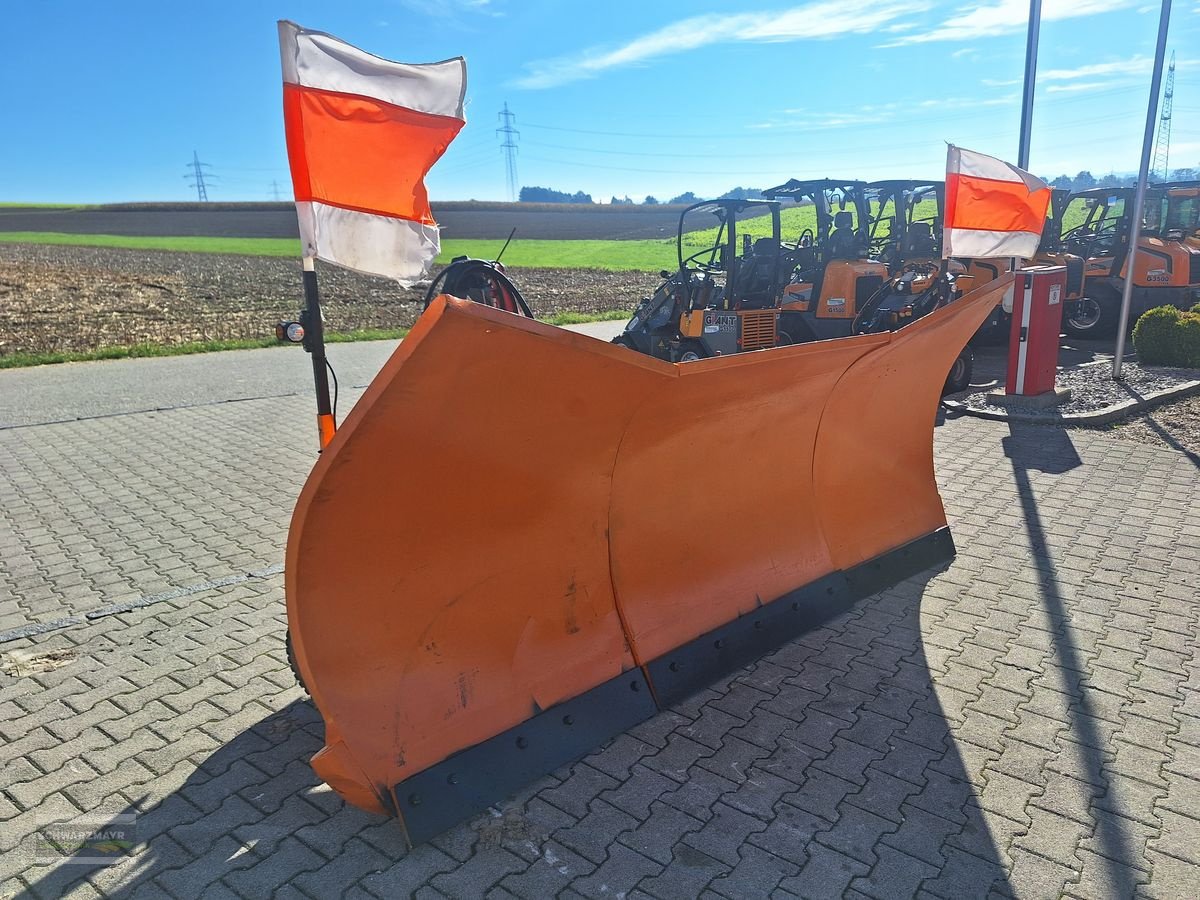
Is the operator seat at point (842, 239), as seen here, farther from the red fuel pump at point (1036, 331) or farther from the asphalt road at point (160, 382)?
the asphalt road at point (160, 382)

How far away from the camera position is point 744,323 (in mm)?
10188

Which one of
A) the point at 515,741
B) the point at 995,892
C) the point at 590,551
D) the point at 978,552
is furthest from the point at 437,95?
the point at 978,552

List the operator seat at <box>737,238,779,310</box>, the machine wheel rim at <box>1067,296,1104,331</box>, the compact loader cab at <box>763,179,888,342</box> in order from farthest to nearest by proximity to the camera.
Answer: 1. the machine wheel rim at <box>1067,296,1104,331</box>
2. the compact loader cab at <box>763,179,888,342</box>
3. the operator seat at <box>737,238,779,310</box>

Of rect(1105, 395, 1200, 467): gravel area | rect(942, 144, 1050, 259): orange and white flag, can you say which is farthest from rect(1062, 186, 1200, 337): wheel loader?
rect(942, 144, 1050, 259): orange and white flag

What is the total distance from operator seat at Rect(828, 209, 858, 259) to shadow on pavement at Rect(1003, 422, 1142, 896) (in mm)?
4720

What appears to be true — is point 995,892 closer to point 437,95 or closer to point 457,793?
point 457,793

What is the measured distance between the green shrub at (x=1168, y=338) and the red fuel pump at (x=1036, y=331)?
103 inches

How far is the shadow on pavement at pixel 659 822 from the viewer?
2.49 meters

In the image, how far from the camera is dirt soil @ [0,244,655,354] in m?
15.7

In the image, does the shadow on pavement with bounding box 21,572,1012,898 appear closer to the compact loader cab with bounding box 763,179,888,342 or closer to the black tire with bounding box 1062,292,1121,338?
the compact loader cab with bounding box 763,179,888,342

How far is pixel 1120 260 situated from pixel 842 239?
194 inches

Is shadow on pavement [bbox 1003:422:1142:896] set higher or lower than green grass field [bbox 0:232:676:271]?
lower

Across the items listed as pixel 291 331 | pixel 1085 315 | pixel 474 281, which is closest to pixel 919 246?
pixel 1085 315

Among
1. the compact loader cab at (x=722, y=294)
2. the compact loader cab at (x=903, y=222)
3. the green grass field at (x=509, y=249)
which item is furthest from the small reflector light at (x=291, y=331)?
the green grass field at (x=509, y=249)
